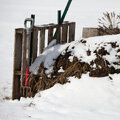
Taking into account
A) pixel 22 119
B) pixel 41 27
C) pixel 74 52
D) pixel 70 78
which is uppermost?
pixel 41 27

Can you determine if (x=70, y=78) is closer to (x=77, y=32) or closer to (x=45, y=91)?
(x=45, y=91)

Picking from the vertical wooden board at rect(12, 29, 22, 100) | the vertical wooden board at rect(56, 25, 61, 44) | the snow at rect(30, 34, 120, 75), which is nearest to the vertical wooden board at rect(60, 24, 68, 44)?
the vertical wooden board at rect(56, 25, 61, 44)

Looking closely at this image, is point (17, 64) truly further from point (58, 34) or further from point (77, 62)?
point (58, 34)

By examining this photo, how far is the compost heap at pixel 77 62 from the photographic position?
18.2 ft

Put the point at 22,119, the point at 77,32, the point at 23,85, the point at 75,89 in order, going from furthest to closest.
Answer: the point at 77,32 → the point at 23,85 → the point at 75,89 → the point at 22,119

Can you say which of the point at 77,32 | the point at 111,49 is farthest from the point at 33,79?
the point at 77,32

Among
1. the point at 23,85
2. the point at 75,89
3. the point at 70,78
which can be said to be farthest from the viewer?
the point at 23,85

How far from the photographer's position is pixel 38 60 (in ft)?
20.3

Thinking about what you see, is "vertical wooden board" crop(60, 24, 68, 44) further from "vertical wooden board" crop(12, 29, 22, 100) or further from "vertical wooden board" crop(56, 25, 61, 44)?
"vertical wooden board" crop(12, 29, 22, 100)

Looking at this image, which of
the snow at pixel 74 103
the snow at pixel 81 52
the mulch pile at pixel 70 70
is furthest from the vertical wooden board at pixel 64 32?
the snow at pixel 74 103

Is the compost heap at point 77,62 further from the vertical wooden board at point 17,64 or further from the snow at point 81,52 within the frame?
the vertical wooden board at point 17,64

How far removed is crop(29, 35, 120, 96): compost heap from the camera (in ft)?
18.2

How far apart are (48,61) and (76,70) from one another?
0.72 metres

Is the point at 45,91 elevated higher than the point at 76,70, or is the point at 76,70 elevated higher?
the point at 76,70
